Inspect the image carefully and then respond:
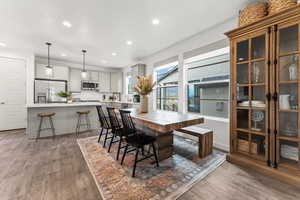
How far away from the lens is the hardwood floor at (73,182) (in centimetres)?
150

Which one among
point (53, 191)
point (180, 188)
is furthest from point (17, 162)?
point (180, 188)

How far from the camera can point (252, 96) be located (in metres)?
2.08

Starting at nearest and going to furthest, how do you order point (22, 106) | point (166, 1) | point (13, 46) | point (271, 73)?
point (271, 73)
point (166, 1)
point (13, 46)
point (22, 106)

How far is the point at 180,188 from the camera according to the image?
63.6 inches

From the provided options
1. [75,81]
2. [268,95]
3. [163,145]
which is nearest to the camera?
[268,95]

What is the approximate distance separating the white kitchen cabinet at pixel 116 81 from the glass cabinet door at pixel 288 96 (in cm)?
625

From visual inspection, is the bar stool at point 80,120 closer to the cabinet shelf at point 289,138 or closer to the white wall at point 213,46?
the white wall at point 213,46

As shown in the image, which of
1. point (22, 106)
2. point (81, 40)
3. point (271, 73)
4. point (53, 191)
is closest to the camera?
point (53, 191)

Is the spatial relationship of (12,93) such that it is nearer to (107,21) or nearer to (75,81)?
(75,81)

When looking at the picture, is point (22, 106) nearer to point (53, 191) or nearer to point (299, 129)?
point (53, 191)

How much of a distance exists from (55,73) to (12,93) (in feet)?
4.83

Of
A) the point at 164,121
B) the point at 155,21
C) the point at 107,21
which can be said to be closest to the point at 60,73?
the point at 107,21

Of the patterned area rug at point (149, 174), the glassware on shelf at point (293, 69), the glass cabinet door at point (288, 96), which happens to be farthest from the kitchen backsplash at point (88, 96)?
the glassware on shelf at point (293, 69)

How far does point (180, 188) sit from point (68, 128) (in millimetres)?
3866
